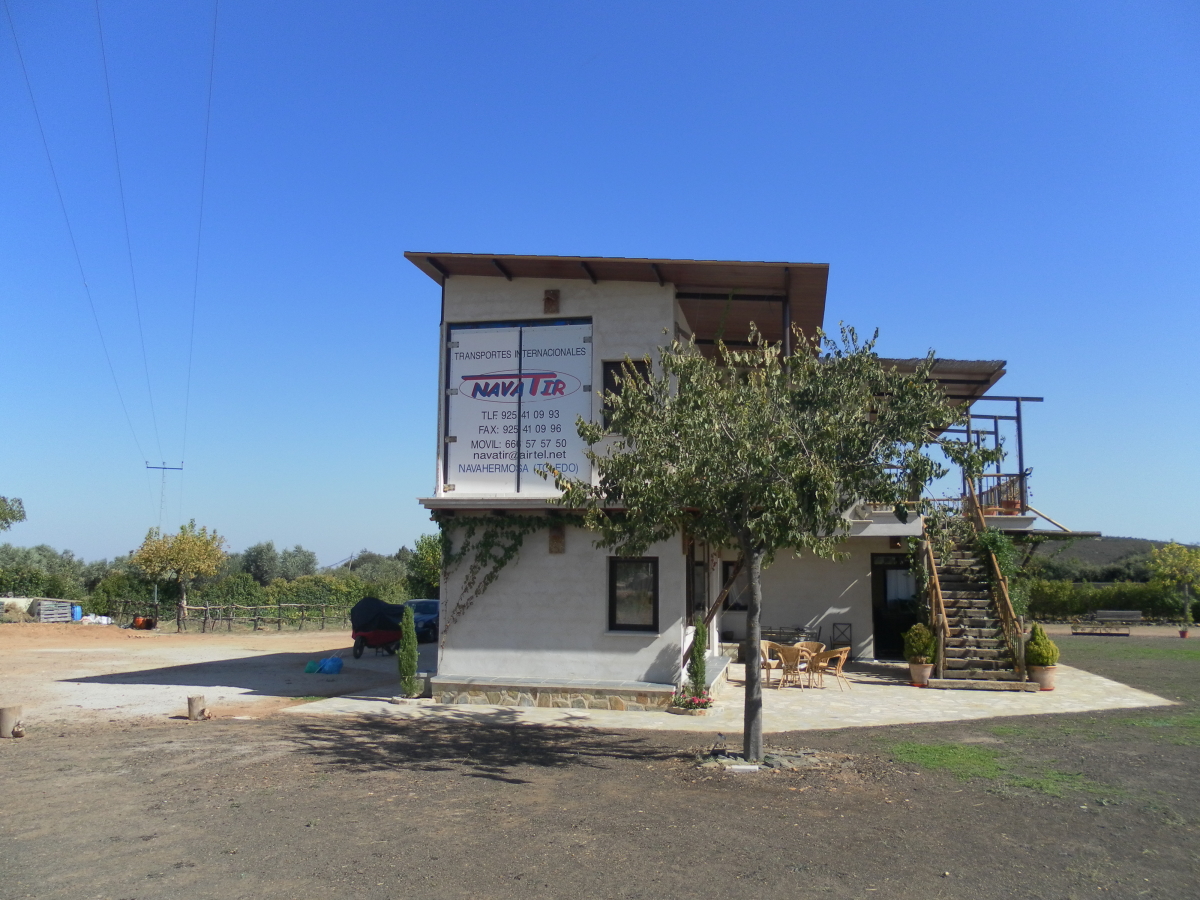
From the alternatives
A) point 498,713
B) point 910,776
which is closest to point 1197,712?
point 910,776

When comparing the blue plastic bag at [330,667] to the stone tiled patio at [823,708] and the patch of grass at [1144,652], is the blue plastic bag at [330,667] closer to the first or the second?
the stone tiled patio at [823,708]

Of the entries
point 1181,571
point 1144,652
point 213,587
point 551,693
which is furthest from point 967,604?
point 213,587

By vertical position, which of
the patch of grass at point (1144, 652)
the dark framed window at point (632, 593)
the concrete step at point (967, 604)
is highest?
the dark framed window at point (632, 593)

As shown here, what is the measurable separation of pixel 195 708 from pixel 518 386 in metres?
6.81

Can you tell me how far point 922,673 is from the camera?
1598cm

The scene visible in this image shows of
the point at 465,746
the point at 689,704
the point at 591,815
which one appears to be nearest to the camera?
the point at 591,815

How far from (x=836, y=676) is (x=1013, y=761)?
24.0ft

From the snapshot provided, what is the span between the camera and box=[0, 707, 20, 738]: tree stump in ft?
38.2

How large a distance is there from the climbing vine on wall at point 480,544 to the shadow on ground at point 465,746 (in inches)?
82.1

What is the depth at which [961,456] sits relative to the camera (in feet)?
30.0

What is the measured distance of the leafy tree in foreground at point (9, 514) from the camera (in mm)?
51747

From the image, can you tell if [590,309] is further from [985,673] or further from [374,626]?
[374,626]

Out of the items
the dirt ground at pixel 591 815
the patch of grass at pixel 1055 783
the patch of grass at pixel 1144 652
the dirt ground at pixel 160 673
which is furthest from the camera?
the patch of grass at pixel 1144 652

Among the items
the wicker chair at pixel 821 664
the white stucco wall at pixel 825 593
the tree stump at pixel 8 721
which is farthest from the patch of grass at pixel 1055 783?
the tree stump at pixel 8 721
